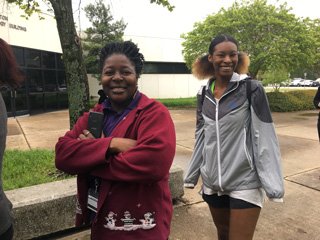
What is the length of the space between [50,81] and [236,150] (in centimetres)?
1388

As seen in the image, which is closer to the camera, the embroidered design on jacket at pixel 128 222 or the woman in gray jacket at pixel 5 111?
the woman in gray jacket at pixel 5 111

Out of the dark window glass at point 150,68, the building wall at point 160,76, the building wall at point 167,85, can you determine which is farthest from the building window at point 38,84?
the dark window glass at point 150,68

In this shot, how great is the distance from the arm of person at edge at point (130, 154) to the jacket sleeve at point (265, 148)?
68cm

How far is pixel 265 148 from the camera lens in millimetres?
1842

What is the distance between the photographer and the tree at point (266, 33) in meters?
12.5

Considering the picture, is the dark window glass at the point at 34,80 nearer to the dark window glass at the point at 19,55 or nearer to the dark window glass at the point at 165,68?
the dark window glass at the point at 19,55

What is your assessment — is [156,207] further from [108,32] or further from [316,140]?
[108,32]

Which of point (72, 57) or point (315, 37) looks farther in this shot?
point (315, 37)

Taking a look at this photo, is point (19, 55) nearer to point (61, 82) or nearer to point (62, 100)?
point (61, 82)

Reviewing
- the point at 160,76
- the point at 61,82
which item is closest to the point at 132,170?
the point at 61,82

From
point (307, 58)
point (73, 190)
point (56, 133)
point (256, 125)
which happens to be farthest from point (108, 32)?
point (256, 125)

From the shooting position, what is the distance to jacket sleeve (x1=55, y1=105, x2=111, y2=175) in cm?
145

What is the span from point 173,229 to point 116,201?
175cm

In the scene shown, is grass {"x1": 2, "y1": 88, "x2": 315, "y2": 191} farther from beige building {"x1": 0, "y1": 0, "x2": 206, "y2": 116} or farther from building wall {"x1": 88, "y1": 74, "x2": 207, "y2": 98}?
building wall {"x1": 88, "y1": 74, "x2": 207, "y2": 98}
